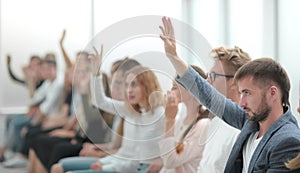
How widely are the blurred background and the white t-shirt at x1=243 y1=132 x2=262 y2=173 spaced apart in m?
0.75

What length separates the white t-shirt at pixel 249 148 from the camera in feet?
4.22

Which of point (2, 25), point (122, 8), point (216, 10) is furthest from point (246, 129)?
point (2, 25)

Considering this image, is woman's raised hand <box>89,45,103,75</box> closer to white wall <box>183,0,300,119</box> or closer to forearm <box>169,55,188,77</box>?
forearm <box>169,55,188,77</box>

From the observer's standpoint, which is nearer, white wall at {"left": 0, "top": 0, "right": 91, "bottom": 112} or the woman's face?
the woman's face

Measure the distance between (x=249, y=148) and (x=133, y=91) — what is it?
21.1 inches

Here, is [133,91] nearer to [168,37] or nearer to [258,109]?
[168,37]

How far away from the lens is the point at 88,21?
2.91m

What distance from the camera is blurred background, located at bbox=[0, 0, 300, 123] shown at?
2168 millimetres

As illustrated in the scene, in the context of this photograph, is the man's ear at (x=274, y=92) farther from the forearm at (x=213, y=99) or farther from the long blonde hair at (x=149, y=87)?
the long blonde hair at (x=149, y=87)

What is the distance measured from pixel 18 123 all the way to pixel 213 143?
168 cm

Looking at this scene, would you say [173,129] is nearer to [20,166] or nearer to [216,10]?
[216,10]

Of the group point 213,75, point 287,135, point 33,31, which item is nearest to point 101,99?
point 213,75

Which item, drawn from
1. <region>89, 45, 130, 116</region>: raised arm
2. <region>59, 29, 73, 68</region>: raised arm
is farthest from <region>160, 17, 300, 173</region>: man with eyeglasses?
<region>59, 29, 73, 68</region>: raised arm

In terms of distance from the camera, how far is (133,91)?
5.67 ft
